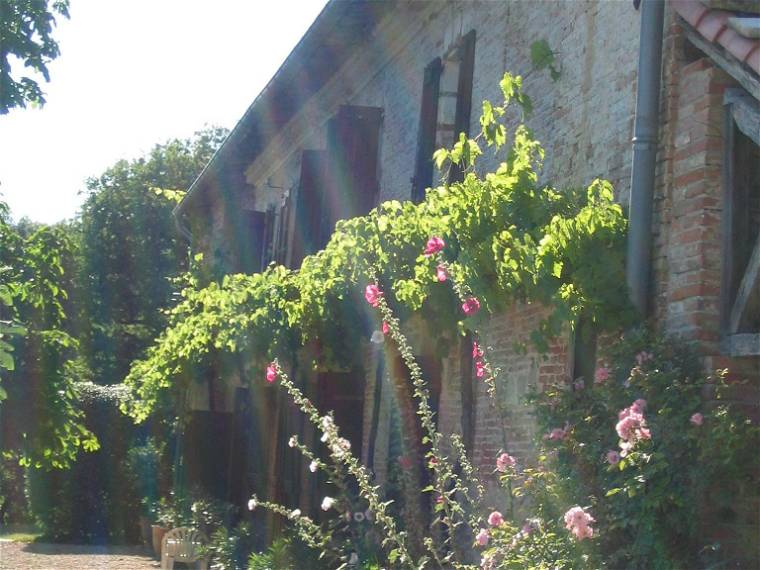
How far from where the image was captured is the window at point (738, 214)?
5492mm

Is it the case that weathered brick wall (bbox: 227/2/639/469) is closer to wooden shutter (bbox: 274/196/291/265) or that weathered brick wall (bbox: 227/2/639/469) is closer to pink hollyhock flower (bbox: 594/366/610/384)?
pink hollyhock flower (bbox: 594/366/610/384)

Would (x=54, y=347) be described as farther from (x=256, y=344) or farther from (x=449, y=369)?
(x=449, y=369)

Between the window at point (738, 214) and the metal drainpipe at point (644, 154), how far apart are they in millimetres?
457

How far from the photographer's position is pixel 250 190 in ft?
59.4

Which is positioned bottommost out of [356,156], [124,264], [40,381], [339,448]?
[339,448]

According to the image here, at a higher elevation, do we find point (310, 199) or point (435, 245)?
point (310, 199)

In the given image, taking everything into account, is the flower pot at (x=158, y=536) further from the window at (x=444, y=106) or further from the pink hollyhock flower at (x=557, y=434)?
the pink hollyhock flower at (x=557, y=434)

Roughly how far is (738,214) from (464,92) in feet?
13.6

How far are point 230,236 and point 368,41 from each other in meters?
6.25

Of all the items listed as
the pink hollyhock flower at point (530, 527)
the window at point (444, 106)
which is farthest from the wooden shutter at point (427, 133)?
the pink hollyhock flower at point (530, 527)

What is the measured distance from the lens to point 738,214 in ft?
18.7

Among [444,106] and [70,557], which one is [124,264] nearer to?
[70,557]

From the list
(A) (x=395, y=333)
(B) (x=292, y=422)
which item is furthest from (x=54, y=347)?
(A) (x=395, y=333)

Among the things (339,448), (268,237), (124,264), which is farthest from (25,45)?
(124,264)
